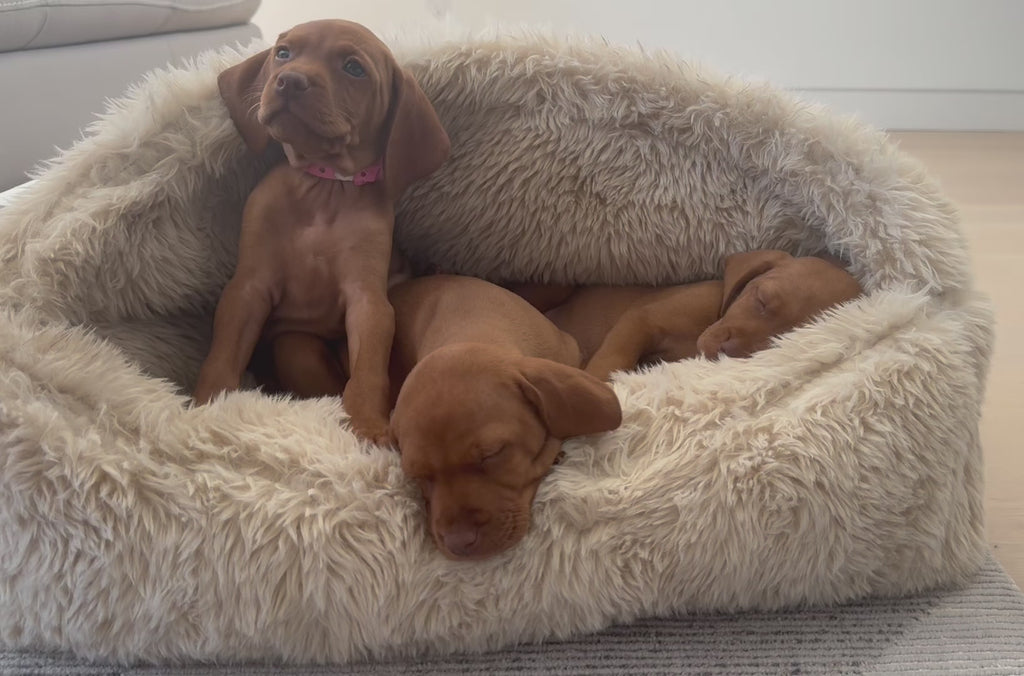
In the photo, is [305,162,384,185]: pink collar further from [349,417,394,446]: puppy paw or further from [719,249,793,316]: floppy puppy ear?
[719,249,793,316]: floppy puppy ear

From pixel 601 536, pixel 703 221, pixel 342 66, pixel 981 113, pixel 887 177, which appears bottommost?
pixel 981 113

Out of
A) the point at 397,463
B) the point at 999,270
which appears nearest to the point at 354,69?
the point at 397,463

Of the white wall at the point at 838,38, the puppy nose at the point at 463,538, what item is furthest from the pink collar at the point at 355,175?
the white wall at the point at 838,38

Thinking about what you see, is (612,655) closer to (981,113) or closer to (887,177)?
(887,177)

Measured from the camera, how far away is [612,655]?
1056 mm

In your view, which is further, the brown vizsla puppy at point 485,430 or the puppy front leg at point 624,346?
the puppy front leg at point 624,346

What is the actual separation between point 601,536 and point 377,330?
0.47 meters

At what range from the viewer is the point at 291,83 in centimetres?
120

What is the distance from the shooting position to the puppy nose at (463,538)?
970 mm

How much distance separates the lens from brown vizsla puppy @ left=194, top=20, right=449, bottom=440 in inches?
49.7

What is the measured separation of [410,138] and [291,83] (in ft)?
0.69

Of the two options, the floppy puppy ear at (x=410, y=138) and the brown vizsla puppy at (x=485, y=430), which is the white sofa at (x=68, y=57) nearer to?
the floppy puppy ear at (x=410, y=138)

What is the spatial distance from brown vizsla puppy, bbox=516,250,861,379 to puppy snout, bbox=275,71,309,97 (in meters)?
0.57

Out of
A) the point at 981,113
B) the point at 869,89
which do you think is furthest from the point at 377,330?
the point at 981,113
